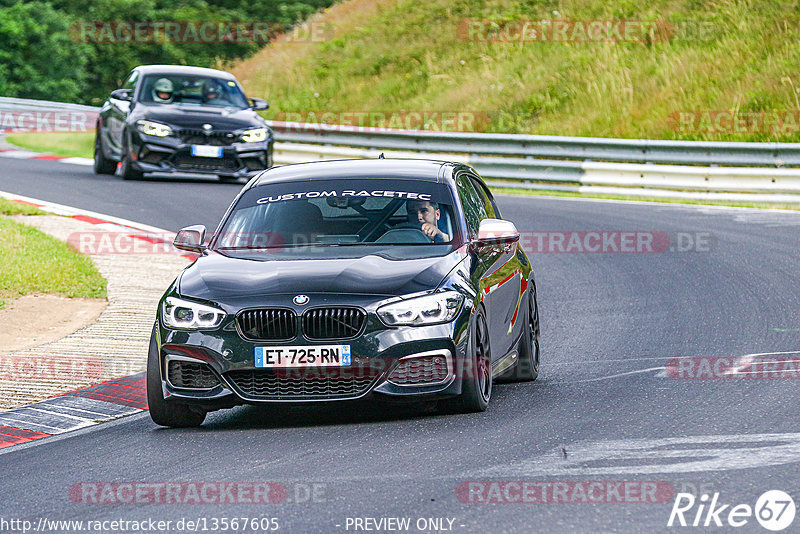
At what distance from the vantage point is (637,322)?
462 inches

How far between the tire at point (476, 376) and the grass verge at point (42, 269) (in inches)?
223

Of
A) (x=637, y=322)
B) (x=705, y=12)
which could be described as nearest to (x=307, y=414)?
(x=637, y=322)

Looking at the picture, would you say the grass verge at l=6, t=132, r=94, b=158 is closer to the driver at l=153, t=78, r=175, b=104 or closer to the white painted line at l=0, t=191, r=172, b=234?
the driver at l=153, t=78, r=175, b=104

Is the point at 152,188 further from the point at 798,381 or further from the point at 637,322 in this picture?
the point at 798,381

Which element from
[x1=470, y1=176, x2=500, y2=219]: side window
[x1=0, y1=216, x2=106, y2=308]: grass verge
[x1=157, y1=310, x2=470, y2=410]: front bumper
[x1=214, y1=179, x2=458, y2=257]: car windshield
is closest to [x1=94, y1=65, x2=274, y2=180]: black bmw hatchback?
[x1=0, y1=216, x2=106, y2=308]: grass verge

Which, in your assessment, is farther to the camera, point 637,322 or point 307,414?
point 637,322

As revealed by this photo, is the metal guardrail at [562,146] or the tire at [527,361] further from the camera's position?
the metal guardrail at [562,146]

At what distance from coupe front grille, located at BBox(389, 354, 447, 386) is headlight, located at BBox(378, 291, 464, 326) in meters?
0.20

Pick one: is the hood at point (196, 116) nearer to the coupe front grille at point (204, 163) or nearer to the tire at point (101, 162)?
the coupe front grille at point (204, 163)

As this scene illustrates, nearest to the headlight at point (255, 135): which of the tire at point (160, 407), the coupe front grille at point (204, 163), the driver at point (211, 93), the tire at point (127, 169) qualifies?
the coupe front grille at point (204, 163)

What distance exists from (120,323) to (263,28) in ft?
177

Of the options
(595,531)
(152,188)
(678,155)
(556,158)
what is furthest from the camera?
(556,158)

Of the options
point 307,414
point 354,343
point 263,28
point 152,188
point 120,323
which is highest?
point 354,343

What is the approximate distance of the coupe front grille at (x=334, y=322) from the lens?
7598 millimetres
